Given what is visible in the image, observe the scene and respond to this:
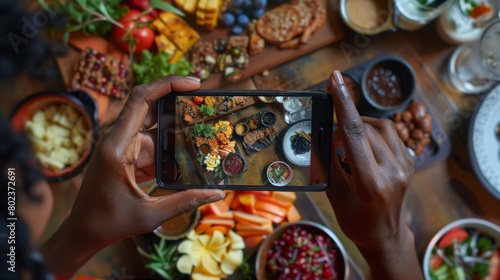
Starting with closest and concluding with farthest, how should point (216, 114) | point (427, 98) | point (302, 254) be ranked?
1. point (216, 114)
2. point (302, 254)
3. point (427, 98)

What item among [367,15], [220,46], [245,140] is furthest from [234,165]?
[367,15]

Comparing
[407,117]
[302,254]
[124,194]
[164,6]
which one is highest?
[164,6]

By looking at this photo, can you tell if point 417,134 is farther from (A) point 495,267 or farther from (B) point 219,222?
(B) point 219,222

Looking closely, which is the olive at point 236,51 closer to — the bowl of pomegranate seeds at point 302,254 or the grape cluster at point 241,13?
the grape cluster at point 241,13

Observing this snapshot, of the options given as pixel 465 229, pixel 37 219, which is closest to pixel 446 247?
pixel 465 229

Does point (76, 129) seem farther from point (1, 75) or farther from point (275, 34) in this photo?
point (275, 34)

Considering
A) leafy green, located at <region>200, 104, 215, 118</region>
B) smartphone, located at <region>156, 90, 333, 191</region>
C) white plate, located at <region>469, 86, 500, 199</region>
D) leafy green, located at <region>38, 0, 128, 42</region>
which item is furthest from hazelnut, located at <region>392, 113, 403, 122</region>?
leafy green, located at <region>38, 0, 128, 42</region>
